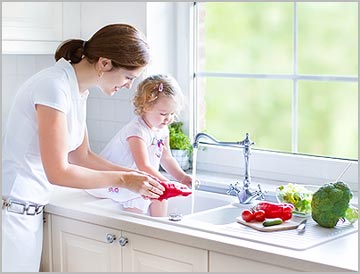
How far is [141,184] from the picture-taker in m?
2.32

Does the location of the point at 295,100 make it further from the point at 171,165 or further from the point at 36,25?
the point at 36,25

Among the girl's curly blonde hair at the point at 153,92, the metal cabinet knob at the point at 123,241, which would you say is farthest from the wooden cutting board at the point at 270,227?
the girl's curly blonde hair at the point at 153,92

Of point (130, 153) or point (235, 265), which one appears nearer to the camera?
point (235, 265)

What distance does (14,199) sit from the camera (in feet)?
7.84

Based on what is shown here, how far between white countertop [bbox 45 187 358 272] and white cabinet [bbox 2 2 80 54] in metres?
0.64

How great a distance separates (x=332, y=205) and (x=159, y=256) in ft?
1.76

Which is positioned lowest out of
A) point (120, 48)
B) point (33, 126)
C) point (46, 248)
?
point (46, 248)

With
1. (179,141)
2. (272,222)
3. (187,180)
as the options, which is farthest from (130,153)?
(272,222)

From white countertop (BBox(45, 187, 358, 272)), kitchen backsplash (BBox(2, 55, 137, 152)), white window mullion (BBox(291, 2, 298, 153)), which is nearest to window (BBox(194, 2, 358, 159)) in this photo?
white window mullion (BBox(291, 2, 298, 153))

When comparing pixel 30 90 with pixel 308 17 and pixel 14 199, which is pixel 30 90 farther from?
pixel 308 17

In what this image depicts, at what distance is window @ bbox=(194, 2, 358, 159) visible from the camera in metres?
2.73

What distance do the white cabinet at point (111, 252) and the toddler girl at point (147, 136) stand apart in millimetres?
206

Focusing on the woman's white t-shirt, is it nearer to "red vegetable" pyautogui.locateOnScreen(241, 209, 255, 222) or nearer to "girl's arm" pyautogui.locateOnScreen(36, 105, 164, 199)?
"girl's arm" pyautogui.locateOnScreen(36, 105, 164, 199)

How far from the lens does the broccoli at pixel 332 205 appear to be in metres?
2.21
